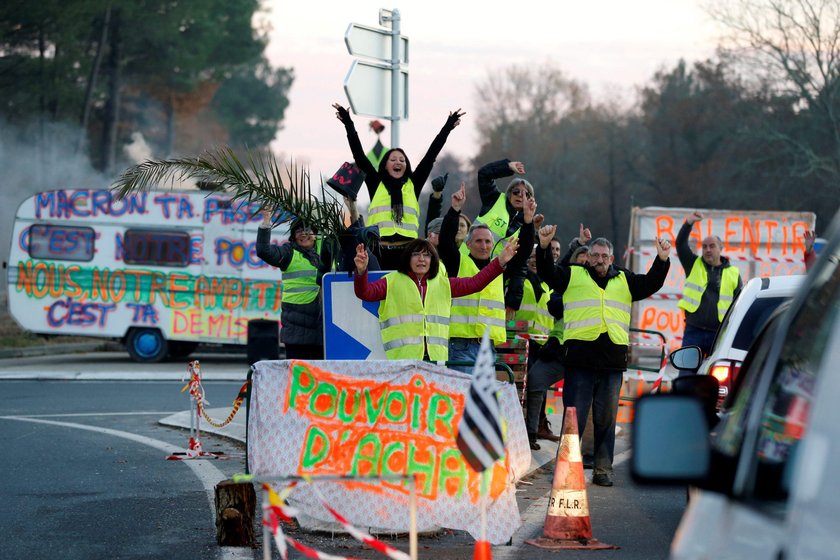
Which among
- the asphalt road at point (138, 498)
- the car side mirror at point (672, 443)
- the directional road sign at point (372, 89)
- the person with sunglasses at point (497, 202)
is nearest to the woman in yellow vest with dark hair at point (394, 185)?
the person with sunglasses at point (497, 202)

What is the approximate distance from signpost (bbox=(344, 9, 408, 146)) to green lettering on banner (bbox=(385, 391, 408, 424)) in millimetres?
4299

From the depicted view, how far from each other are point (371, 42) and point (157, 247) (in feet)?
44.7

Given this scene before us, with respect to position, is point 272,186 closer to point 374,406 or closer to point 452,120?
point 452,120

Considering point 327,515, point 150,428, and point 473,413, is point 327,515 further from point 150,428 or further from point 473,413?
point 150,428

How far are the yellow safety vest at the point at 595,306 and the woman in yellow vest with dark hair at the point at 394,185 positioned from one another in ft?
4.41

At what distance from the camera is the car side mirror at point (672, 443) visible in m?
3.14

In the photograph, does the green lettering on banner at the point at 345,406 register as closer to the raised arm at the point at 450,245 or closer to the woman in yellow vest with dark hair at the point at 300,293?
the raised arm at the point at 450,245

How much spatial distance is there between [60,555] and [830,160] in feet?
143

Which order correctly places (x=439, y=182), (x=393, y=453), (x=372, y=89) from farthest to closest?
(x=372, y=89) → (x=439, y=182) → (x=393, y=453)

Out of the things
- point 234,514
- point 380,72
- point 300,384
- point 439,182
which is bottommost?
point 234,514

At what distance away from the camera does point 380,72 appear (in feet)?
41.8

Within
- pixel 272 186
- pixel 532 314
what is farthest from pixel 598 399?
pixel 272 186

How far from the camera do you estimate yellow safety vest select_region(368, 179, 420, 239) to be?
35.8ft

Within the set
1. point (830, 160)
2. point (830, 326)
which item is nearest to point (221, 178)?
point (830, 326)
